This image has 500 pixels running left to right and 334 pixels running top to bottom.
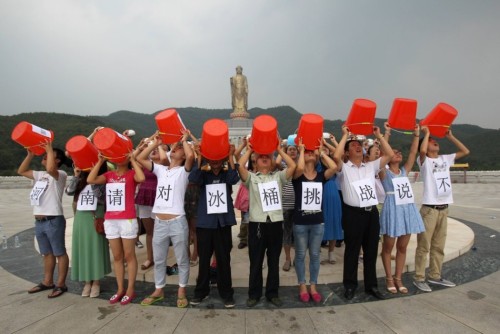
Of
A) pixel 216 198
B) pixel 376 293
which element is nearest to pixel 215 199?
pixel 216 198

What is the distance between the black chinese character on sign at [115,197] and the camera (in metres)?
3.62

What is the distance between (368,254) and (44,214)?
4.30m

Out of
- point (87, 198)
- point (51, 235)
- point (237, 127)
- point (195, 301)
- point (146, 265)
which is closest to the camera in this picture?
point (195, 301)

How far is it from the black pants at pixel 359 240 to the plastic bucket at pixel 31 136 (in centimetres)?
404

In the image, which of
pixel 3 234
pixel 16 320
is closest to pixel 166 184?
pixel 16 320

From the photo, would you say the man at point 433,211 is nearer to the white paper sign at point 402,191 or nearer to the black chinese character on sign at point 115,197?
the white paper sign at point 402,191

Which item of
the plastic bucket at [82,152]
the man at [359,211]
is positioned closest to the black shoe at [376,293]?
the man at [359,211]

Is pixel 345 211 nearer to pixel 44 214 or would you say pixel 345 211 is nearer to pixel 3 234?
pixel 44 214

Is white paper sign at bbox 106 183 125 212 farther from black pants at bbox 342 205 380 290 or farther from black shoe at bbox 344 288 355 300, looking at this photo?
black shoe at bbox 344 288 355 300

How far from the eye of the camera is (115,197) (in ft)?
11.9

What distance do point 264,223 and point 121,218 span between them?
1773mm

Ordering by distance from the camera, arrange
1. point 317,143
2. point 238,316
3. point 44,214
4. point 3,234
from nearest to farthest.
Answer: point 238,316
point 317,143
point 44,214
point 3,234

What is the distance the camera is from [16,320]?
10.7ft

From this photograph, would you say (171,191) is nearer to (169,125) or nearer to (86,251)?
(169,125)
